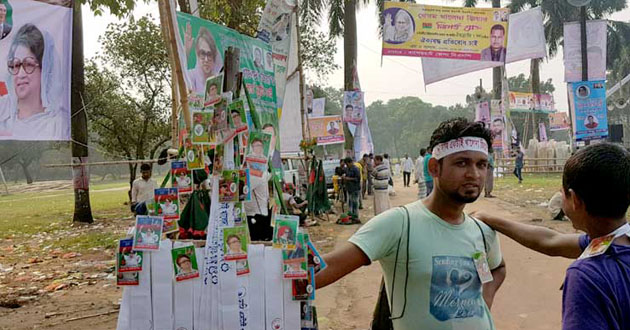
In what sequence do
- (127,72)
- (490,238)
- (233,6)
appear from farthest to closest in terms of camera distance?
(127,72), (233,6), (490,238)

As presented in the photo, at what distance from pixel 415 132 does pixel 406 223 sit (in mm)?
78747

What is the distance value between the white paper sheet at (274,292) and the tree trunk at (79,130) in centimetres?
1093

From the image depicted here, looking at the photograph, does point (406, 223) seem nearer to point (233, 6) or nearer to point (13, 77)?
point (13, 77)

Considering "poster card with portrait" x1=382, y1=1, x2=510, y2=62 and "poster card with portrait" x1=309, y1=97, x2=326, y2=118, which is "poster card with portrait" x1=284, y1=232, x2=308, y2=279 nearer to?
"poster card with portrait" x1=382, y1=1, x2=510, y2=62

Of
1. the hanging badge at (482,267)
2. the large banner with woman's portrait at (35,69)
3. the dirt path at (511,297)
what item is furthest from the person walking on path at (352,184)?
the hanging badge at (482,267)

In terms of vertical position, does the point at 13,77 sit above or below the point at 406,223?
above

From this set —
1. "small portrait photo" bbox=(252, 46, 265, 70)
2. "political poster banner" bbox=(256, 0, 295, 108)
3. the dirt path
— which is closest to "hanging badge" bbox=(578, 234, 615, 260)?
the dirt path

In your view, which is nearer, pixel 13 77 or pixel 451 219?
pixel 451 219

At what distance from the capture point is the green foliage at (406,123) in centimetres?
7619

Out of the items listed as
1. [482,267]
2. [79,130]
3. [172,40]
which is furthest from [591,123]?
[79,130]

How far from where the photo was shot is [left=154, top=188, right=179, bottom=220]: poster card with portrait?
2582 millimetres

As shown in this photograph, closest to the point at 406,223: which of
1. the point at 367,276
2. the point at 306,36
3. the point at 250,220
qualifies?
the point at 250,220

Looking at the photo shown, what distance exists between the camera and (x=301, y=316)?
7.48ft

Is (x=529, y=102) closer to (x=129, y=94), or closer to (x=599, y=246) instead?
(x=129, y=94)
